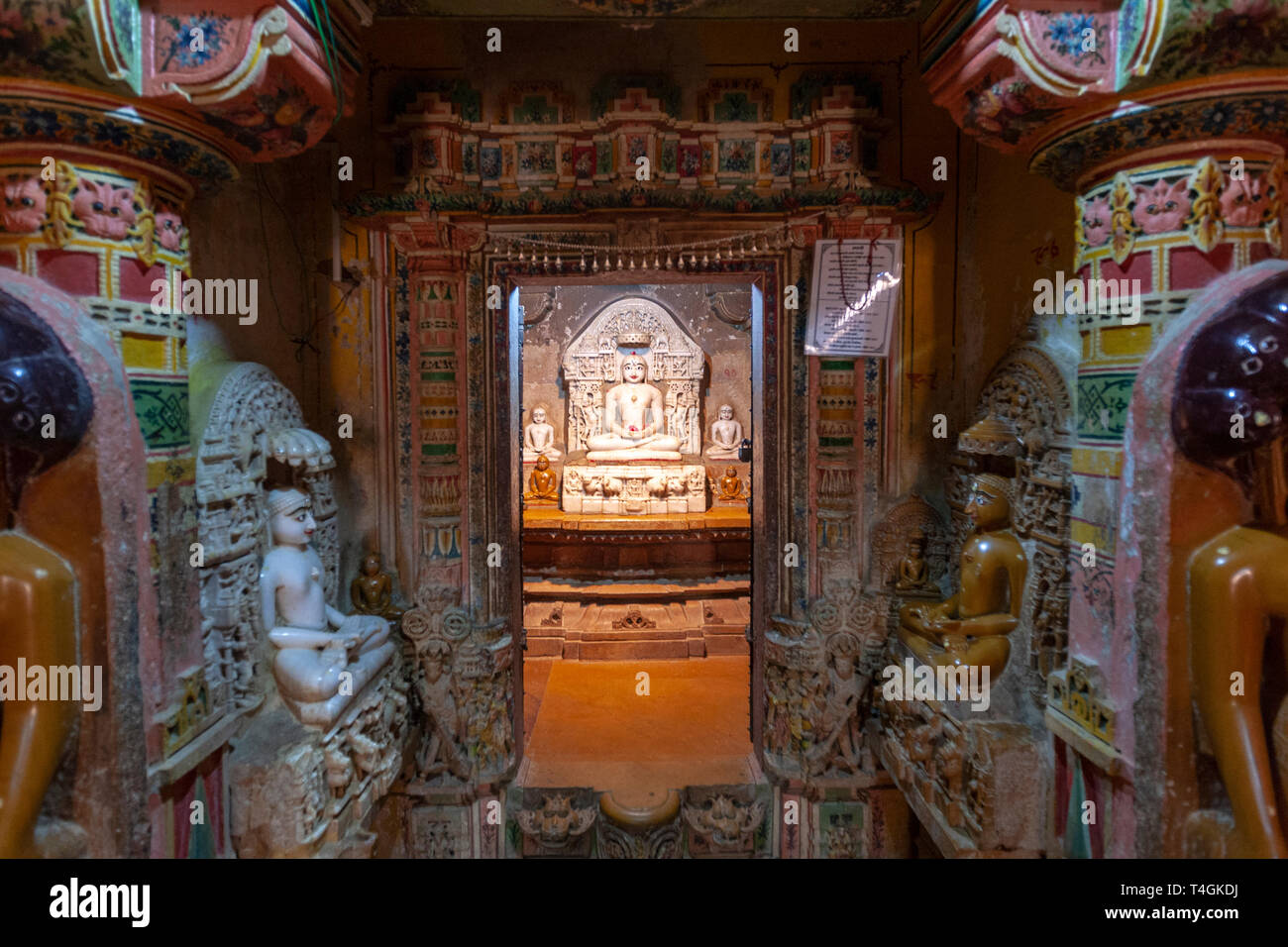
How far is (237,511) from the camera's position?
2.94 m

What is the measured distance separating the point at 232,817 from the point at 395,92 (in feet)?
12.9

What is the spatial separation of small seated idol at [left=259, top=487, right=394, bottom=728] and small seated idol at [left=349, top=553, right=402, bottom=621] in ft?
2.18

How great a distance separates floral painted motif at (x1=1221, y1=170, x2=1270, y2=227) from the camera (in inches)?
88.3

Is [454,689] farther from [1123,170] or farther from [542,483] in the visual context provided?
[542,483]

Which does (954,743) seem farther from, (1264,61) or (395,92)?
(395,92)

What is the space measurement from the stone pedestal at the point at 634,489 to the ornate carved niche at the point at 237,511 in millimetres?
4885

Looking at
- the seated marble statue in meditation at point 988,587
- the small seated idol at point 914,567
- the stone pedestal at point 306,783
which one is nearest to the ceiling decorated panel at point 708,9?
the seated marble statue in meditation at point 988,587

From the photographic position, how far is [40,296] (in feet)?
7.14

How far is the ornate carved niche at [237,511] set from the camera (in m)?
2.78

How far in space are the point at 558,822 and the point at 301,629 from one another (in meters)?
1.97

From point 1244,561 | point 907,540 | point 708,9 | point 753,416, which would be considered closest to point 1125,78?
point 1244,561

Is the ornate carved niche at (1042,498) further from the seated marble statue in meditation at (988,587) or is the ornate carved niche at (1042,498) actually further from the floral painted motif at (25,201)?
the floral painted motif at (25,201)

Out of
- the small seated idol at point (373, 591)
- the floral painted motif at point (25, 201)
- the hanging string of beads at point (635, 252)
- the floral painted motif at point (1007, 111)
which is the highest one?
the floral painted motif at point (1007, 111)

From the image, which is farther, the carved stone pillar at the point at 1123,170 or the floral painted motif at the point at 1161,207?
the floral painted motif at the point at 1161,207
